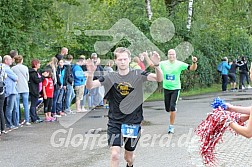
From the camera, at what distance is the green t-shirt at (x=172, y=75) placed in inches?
465

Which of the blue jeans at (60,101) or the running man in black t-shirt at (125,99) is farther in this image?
the blue jeans at (60,101)

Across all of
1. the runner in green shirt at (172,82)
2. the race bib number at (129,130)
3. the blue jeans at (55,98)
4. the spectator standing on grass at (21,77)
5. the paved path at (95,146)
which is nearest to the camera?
the race bib number at (129,130)

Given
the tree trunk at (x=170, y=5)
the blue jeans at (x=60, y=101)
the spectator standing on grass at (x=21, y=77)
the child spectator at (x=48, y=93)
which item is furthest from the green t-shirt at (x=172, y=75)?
the tree trunk at (x=170, y=5)

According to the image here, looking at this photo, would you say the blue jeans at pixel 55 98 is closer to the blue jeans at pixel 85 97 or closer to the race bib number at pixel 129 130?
the blue jeans at pixel 85 97

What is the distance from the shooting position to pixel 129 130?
292 inches

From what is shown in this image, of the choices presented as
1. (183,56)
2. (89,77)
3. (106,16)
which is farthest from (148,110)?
(106,16)

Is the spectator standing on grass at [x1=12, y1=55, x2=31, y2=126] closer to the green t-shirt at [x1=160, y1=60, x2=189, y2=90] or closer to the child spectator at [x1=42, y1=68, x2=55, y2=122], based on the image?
the child spectator at [x1=42, y1=68, x2=55, y2=122]

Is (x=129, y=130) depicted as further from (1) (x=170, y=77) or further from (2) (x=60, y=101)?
(2) (x=60, y=101)

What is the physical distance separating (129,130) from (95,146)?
337cm

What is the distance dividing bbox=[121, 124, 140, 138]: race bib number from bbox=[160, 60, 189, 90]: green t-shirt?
447 cm

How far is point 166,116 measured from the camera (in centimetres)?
1580

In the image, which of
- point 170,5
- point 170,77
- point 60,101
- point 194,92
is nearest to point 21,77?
point 60,101

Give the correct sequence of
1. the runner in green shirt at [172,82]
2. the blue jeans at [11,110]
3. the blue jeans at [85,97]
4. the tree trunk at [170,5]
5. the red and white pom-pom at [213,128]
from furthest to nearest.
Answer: the tree trunk at [170,5]
the blue jeans at [85,97]
the blue jeans at [11,110]
the runner in green shirt at [172,82]
the red and white pom-pom at [213,128]

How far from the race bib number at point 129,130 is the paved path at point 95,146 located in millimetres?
1326
